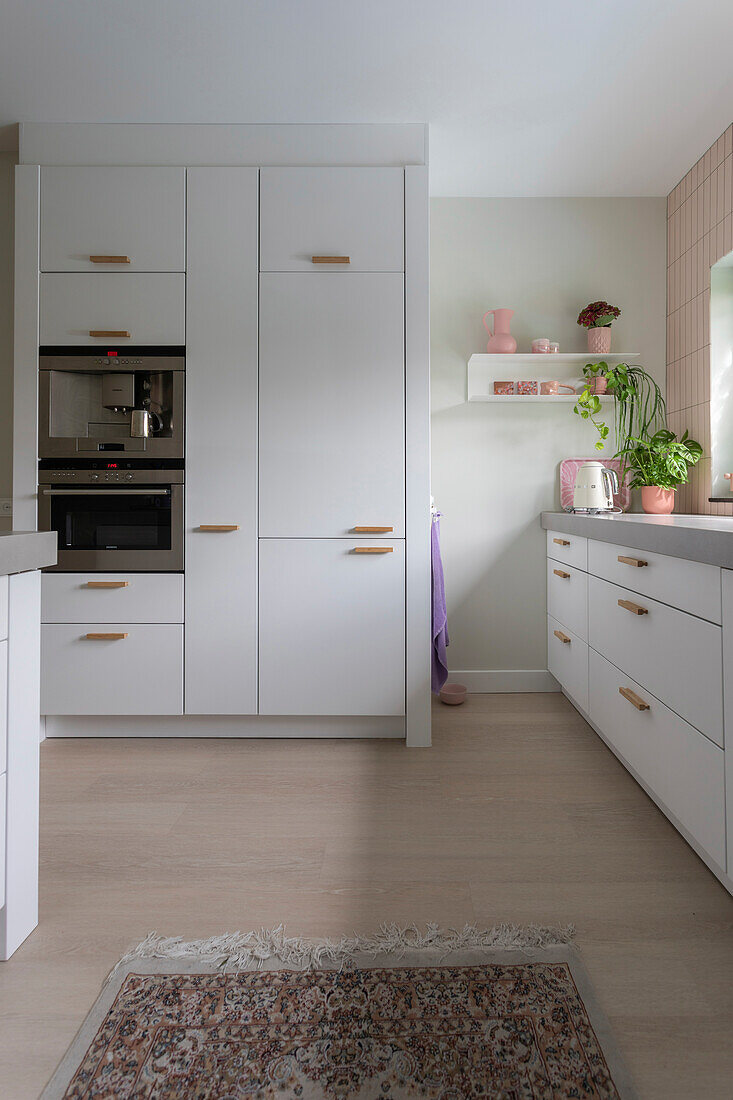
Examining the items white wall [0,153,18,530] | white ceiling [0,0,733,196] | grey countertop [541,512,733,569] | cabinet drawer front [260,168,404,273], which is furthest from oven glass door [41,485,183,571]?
grey countertop [541,512,733,569]

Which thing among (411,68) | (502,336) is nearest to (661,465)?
(502,336)

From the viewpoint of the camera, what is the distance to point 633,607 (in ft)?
6.70

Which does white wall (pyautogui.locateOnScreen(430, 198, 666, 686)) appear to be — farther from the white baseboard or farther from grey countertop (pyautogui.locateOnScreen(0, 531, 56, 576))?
grey countertop (pyautogui.locateOnScreen(0, 531, 56, 576))

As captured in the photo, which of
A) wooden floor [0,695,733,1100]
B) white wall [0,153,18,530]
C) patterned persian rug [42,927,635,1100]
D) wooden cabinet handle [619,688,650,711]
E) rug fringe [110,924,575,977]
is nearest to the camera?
patterned persian rug [42,927,635,1100]

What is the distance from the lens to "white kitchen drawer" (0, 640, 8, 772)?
131 centimetres

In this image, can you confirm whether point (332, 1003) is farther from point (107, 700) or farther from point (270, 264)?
point (270, 264)

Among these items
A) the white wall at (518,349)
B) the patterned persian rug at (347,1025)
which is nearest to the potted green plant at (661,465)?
the white wall at (518,349)

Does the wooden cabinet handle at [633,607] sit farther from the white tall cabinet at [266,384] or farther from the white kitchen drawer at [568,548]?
the white tall cabinet at [266,384]

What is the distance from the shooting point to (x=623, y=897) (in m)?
1.57

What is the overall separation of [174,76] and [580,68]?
144 cm

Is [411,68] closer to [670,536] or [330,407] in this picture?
[330,407]

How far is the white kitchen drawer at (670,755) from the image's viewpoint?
5.05 feet

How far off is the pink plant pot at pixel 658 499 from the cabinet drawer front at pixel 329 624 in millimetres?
1241

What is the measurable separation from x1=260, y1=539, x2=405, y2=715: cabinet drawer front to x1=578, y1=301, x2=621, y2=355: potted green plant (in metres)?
1.45
